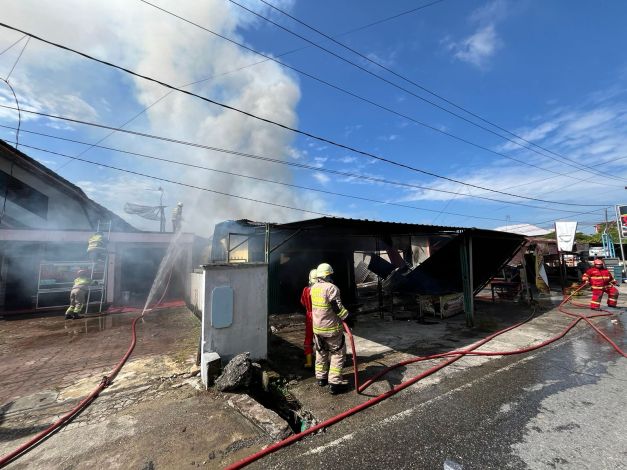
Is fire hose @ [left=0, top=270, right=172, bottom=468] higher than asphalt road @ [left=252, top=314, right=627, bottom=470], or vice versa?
fire hose @ [left=0, top=270, right=172, bottom=468]

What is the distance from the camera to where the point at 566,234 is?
14805mm

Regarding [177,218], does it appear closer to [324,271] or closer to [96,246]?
[96,246]

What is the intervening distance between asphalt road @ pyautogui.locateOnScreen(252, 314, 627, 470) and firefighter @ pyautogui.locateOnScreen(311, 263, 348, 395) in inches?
27.3

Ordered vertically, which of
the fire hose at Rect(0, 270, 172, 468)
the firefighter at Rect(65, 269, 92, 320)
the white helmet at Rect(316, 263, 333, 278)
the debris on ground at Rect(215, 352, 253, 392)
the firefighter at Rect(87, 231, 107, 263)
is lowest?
the fire hose at Rect(0, 270, 172, 468)

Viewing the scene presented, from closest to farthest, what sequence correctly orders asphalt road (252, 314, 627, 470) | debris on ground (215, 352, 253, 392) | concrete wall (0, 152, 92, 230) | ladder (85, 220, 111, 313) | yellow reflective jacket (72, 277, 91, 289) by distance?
asphalt road (252, 314, 627, 470) → debris on ground (215, 352, 253, 392) → yellow reflective jacket (72, 277, 91, 289) → ladder (85, 220, 111, 313) → concrete wall (0, 152, 92, 230)

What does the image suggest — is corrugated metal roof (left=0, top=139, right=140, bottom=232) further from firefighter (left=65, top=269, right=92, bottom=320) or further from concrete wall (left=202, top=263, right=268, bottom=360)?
concrete wall (left=202, top=263, right=268, bottom=360)

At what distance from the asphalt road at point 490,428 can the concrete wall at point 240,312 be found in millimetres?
2269

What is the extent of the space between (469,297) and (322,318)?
20.3ft

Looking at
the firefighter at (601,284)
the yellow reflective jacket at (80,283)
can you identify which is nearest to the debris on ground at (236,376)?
the yellow reflective jacket at (80,283)

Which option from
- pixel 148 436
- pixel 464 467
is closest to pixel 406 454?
pixel 464 467

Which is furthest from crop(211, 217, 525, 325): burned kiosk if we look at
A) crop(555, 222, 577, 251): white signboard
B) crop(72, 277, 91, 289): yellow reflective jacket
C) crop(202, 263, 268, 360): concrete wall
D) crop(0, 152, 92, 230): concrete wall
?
crop(0, 152, 92, 230): concrete wall

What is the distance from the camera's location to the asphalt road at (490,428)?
2775 millimetres

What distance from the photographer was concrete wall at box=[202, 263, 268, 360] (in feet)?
15.6

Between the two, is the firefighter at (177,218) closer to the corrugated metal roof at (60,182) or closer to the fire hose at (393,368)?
the corrugated metal roof at (60,182)
